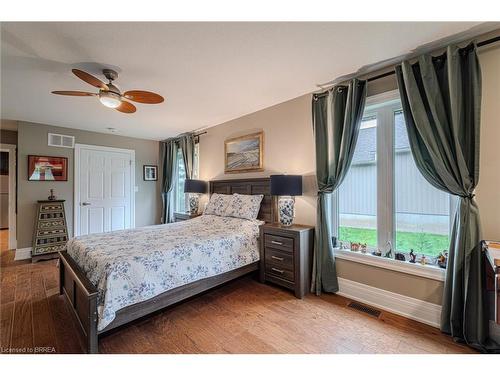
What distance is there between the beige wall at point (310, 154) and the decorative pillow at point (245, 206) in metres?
0.42

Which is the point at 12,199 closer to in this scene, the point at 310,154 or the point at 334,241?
the point at 310,154

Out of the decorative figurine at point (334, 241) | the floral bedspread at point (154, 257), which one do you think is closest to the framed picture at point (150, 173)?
the floral bedspread at point (154, 257)

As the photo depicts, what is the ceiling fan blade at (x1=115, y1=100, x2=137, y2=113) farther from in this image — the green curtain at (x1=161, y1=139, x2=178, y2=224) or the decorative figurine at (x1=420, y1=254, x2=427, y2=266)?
the decorative figurine at (x1=420, y1=254, x2=427, y2=266)

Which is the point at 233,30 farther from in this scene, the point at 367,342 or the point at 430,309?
the point at 430,309

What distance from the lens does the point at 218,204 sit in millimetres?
3568

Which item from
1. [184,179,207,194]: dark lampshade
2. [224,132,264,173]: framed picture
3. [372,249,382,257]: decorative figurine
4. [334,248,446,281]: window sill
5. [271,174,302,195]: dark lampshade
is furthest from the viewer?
[184,179,207,194]: dark lampshade

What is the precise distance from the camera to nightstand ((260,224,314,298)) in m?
2.45

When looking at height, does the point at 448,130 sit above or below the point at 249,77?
below

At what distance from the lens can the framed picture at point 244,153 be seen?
Result: 341cm

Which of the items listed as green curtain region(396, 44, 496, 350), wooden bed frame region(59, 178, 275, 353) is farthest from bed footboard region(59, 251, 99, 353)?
green curtain region(396, 44, 496, 350)

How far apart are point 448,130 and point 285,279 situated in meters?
2.10

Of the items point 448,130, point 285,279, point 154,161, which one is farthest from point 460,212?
point 154,161

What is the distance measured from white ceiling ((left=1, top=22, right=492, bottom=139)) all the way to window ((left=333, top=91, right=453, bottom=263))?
64 cm

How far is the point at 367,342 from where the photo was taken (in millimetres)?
1719
